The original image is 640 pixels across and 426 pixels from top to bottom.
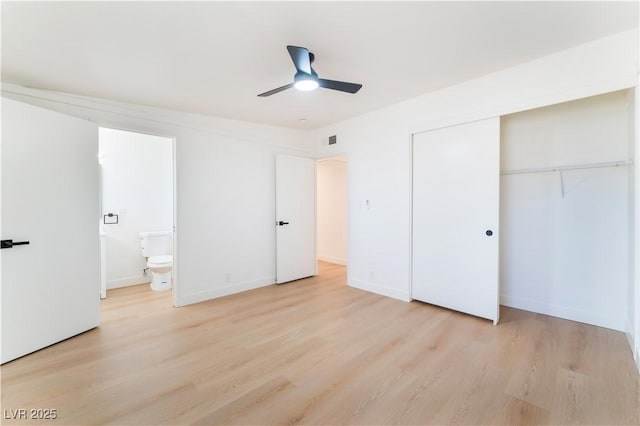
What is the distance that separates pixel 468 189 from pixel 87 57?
3707 mm

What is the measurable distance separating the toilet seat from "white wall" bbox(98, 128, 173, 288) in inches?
18.0

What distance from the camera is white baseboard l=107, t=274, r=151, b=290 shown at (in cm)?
419

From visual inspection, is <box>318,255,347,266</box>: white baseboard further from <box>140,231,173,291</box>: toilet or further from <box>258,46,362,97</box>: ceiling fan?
<box>258,46,362,97</box>: ceiling fan

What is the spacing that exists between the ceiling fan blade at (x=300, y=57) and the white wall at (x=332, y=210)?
3840 millimetres

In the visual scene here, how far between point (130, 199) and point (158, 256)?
39.8 inches

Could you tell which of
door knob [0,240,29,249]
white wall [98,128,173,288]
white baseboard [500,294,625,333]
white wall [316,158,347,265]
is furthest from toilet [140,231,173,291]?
white baseboard [500,294,625,333]

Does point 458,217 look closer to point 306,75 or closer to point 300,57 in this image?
Answer: point 306,75

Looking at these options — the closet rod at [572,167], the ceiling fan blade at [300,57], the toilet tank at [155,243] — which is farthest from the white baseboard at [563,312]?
the toilet tank at [155,243]

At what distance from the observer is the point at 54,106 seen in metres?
2.82

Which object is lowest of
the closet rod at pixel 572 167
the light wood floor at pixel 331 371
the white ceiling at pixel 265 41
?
the light wood floor at pixel 331 371

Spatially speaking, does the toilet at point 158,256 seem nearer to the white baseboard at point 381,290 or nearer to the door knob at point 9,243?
the door knob at point 9,243

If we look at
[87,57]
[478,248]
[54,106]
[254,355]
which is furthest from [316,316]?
[54,106]

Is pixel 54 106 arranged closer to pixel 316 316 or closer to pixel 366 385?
pixel 316 316

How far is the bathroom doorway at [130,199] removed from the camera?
4.20m
